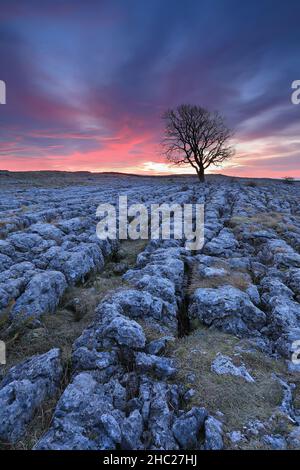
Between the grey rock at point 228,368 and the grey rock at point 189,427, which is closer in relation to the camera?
the grey rock at point 189,427

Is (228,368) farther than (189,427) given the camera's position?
Yes

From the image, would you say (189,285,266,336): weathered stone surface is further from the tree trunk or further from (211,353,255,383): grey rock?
the tree trunk

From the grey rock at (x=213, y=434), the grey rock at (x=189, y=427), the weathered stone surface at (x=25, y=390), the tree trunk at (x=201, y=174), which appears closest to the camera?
the grey rock at (x=213, y=434)

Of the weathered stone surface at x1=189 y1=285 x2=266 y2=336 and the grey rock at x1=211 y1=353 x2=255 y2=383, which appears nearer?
the grey rock at x1=211 y1=353 x2=255 y2=383

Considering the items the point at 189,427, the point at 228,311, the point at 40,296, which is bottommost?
the point at 189,427

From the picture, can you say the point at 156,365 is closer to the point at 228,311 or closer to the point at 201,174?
the point at 228,311

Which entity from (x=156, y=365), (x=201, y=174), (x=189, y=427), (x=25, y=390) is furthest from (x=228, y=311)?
(x=201, y=174)

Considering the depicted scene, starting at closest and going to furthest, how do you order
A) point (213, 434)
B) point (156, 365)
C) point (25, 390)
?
point (213, 434), point (25, 390), point (156, 365)

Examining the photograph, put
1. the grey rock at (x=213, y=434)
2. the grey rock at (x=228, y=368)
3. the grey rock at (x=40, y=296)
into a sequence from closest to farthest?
the grey rock at (x=213, y=434) → the grey rock at (x=228, y=368) → the grey rock at (x=40, y=296)

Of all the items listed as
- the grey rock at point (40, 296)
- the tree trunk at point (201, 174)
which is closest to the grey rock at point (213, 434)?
the grey rock at point (40, 296)

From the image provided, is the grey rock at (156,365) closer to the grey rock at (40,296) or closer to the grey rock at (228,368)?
the grey rock at (228,368)

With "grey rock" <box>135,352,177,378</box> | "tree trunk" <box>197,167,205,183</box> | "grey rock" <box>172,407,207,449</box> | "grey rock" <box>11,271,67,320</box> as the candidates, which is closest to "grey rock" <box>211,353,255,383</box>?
"grey rock" <box>135,352,177,378</box>

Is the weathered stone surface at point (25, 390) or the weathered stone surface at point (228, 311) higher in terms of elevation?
the weathered stone surface at point (228, 311)
